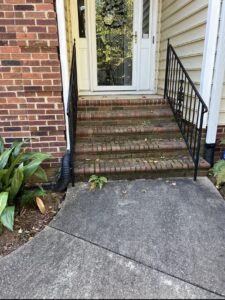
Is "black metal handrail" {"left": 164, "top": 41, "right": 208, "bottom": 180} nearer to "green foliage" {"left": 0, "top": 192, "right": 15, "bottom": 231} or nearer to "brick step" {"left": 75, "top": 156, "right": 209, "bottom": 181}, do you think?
"brick step" {"left": 75, "top": 156, "right": 209, "bottom": 181}

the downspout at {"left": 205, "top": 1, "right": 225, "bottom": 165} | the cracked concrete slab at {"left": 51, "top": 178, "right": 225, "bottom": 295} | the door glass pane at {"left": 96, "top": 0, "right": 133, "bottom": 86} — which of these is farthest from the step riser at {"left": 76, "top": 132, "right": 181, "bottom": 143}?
the door glass pane at {"left": 96, "top": 0, "right": 133, "bottom": 86}

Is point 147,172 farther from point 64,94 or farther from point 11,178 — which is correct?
point 11,178

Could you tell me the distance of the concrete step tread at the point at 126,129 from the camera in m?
3.19

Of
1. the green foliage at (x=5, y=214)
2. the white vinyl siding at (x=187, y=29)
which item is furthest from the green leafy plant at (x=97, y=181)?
the white vinyl siding at (x=187, y=29)

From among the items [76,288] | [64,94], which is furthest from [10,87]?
[76,288]

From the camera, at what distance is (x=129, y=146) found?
10.0 ft

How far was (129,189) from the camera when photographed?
2711mm

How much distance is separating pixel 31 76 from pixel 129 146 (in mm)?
1326

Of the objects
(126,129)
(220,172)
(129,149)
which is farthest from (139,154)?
(220,172)

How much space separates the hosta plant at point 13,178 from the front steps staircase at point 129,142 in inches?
21.7

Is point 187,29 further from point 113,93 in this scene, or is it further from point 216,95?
point 113,93

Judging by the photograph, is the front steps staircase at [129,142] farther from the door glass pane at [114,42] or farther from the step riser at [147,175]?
the door glass pane at [114,42]

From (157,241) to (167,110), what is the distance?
81.3 inches

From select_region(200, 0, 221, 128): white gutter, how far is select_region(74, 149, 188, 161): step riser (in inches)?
19.6
